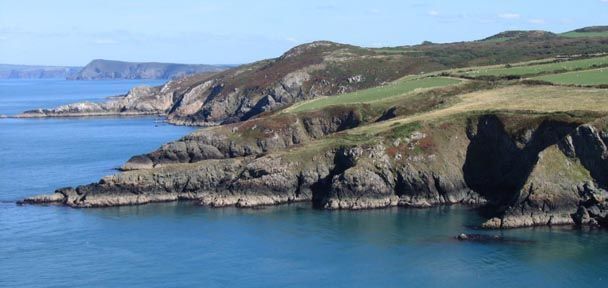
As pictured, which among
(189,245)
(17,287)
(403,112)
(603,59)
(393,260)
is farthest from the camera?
(603,59)

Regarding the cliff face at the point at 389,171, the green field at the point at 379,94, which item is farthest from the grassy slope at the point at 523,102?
the green field at the point at 379,94

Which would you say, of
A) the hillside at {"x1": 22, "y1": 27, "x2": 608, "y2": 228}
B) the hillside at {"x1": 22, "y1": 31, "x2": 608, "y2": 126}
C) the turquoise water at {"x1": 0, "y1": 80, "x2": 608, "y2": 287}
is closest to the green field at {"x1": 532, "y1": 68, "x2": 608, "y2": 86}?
the hillside at {"x1": 22, "y1": 27, "x2": 608, "y2": 228}

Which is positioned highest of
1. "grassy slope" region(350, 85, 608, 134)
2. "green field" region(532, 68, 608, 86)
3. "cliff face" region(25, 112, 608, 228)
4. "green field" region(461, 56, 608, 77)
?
"green field" region(461, 56, 608, 77)

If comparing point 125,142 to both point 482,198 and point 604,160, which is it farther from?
point 604,160

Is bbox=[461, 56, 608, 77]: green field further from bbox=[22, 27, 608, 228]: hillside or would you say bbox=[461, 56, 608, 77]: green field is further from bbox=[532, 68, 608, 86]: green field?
bbox=[532, 68, 608, 86]: green field

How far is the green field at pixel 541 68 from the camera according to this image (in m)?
121

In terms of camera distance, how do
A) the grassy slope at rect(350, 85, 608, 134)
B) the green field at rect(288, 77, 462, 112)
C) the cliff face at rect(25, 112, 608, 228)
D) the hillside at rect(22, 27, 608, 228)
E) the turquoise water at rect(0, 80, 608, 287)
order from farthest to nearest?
the green field at rect(288, 77, 462, 112) → the grassy slope at rect(350, 85, 608, 134) → the cliff face at rect(25, 112, 608, 228) → the hillside at rect(22, 27, 608, 228) → the turquoise water at rect(0, 80, 608, 287)

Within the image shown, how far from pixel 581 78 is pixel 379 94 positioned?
30605 mm

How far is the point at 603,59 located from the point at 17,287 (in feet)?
319

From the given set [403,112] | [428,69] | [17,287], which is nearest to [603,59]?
[403,112]

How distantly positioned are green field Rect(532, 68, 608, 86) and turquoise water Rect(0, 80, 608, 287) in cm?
3144

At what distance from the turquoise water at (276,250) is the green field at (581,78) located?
31440 millimetres

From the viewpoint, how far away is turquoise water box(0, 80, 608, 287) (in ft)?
200

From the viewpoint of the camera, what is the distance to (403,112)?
350 ft
